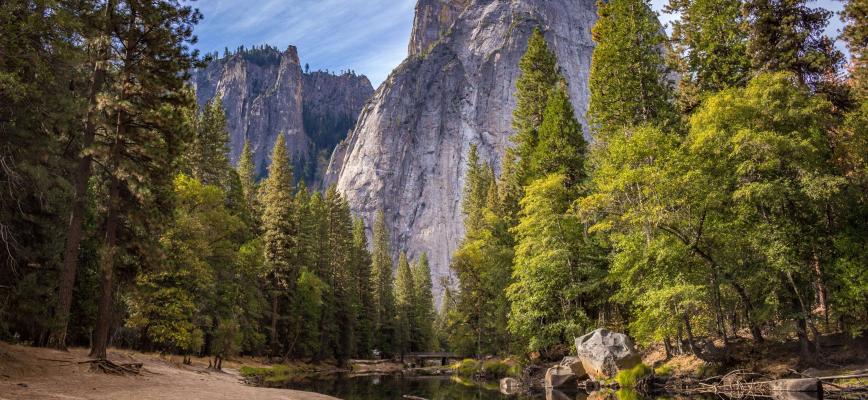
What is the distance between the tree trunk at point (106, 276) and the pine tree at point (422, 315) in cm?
6280

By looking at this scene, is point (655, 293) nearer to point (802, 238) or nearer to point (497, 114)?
point (802, 238)

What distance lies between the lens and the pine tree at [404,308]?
72481mm

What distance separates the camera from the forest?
16203 mm

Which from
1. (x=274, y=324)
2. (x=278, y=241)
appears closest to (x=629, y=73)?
(x=278, y=241)

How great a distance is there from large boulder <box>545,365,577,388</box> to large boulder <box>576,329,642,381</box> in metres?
1.94

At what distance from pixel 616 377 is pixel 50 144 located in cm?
2214

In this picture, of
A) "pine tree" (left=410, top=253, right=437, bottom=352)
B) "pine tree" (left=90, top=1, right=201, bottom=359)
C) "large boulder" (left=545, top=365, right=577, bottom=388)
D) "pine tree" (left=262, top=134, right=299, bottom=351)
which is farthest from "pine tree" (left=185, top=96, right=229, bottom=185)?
"pine tree" (left=410, top=253, right=437, bottom=352)

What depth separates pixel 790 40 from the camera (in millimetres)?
21938

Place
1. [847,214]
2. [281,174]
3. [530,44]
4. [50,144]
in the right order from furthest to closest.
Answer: [281,174]
[530,44]
[847,214]
[50,144]

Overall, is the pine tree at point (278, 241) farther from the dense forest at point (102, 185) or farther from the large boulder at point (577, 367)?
the large boulder at point (577, 367)

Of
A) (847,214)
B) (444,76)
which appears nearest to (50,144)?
(847,214)

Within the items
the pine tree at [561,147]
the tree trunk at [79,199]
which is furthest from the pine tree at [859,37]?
the tree trunk at [79,199]

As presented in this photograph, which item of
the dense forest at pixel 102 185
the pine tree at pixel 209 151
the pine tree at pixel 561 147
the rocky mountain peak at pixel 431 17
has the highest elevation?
the rocky mountain peak at pixel 431 17

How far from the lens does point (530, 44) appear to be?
126ft
